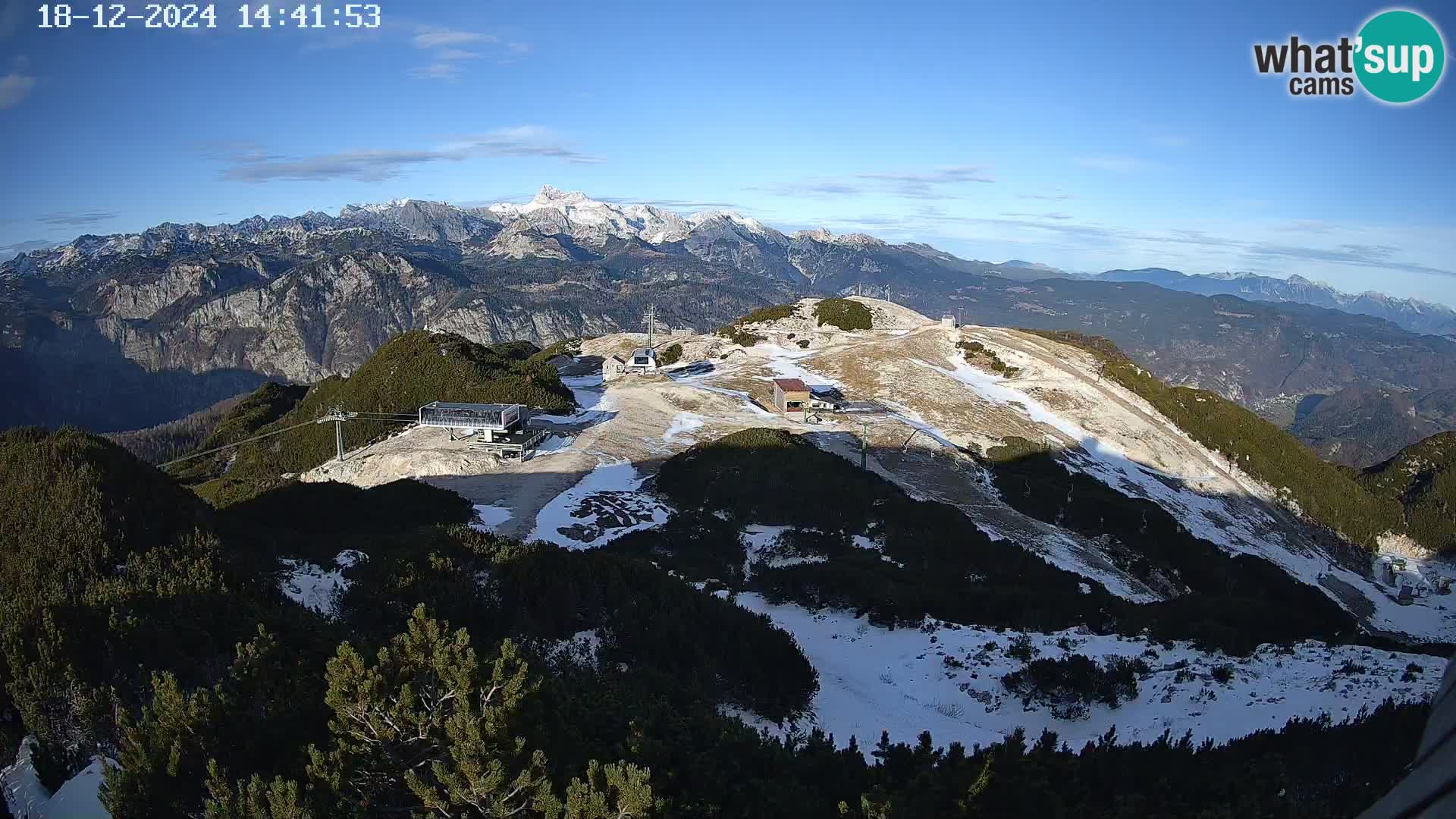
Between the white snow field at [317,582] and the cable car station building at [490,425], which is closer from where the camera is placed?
the white snow field at [317,582]

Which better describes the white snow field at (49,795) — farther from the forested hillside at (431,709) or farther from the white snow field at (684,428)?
the white snow field at (684,428)

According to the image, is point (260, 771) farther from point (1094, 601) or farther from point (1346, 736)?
point (1094, 601)

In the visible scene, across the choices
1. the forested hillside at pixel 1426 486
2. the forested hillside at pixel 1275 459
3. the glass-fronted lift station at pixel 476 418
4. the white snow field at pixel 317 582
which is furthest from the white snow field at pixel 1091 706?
the forested hillside at pixel 1426 486

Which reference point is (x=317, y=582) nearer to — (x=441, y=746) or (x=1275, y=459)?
(x=441, y=746)

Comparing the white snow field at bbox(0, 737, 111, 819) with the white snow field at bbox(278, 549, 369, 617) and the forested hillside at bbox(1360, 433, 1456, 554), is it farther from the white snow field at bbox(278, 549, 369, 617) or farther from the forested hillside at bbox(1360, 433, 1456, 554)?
the forested hillside at bbox(1360, 433, 1456, 554)

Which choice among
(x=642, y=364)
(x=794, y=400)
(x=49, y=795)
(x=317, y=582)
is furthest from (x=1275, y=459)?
(x=49, y=795)

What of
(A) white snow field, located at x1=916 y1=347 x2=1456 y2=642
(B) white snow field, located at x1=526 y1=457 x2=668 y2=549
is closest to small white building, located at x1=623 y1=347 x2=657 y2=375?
(B) white snow field, located at x1=526 y1=457 x2=668 y2=549
